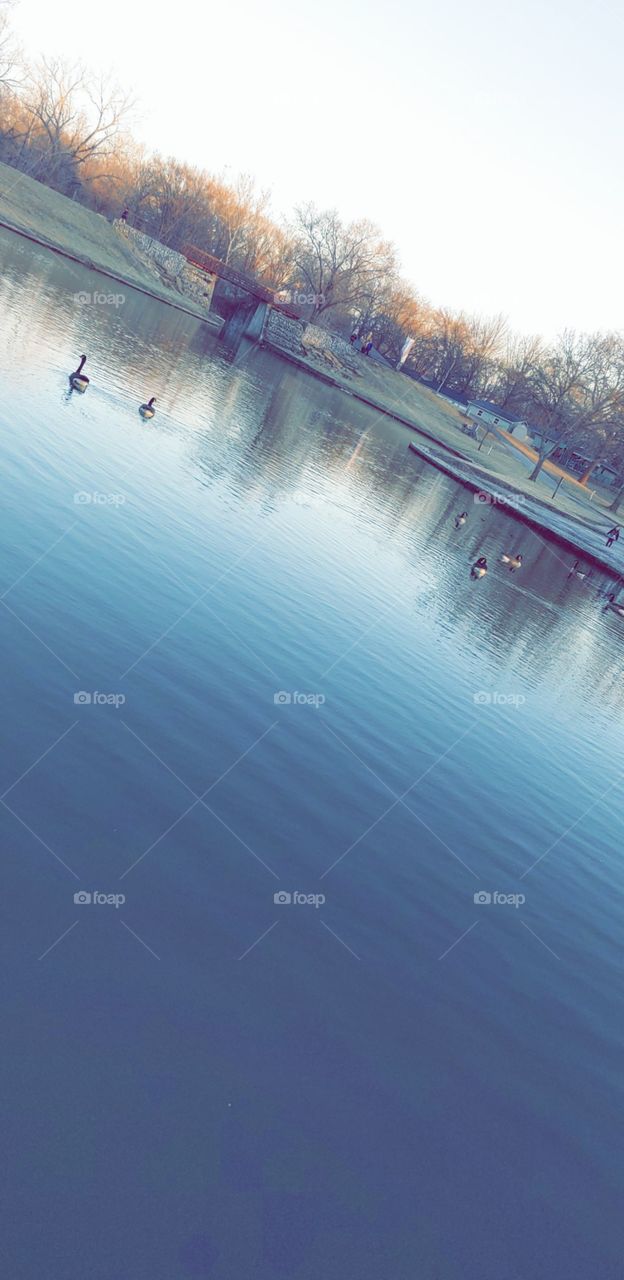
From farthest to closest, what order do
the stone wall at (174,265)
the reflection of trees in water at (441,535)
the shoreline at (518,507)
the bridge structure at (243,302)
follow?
the bridge structure at (243,302) < the stone wall at (174,265) < the shoreline at (518,507) < the reflection of trees in water at (441,535)

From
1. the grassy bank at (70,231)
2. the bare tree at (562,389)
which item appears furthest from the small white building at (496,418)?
the grassy bank at (70,231)

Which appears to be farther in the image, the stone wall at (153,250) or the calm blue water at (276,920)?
the stone wall at (153,250)

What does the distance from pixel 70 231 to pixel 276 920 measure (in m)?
92.4

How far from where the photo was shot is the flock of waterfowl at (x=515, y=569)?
3788 cm

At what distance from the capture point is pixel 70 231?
8494cm

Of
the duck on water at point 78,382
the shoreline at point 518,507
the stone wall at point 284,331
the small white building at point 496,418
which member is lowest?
the duck on water at point 78,382

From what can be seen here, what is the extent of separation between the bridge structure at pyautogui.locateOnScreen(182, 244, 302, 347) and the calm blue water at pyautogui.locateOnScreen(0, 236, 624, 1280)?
80.1 meters

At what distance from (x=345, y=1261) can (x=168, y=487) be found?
2343 centimetres

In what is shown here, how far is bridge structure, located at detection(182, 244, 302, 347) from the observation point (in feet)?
322

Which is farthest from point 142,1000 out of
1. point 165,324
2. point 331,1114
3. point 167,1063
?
point 165,324

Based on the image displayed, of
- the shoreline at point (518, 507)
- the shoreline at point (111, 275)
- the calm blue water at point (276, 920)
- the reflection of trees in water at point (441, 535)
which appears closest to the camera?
the calm blue water at point (276, 920)

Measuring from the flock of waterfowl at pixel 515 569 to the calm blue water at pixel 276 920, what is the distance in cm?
1226

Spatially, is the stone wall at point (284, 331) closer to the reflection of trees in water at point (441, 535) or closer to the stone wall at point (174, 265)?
the stone wall at point (174, 265)

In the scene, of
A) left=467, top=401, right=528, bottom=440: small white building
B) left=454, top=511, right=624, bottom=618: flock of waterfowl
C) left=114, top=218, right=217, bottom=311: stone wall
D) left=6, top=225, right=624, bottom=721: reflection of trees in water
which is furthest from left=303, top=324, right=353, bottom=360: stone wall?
left=454, top=511, right=624, bottom=618: flock of waterfowl
